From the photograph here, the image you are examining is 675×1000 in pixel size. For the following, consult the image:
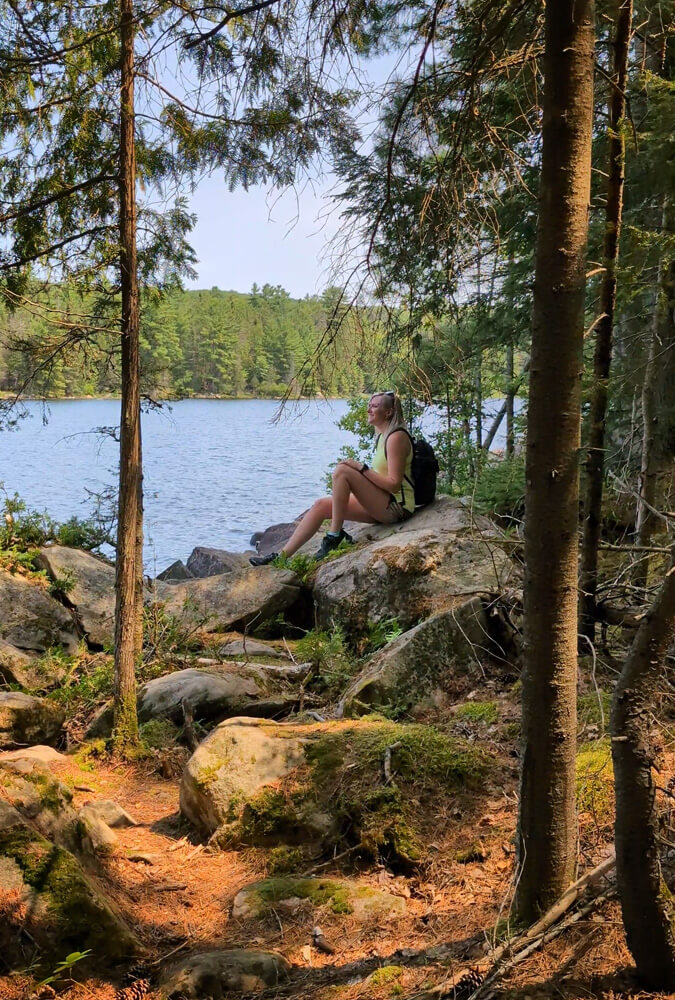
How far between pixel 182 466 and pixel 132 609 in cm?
1833

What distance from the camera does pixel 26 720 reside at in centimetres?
499

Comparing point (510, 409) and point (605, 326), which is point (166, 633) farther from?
point (510, 409)

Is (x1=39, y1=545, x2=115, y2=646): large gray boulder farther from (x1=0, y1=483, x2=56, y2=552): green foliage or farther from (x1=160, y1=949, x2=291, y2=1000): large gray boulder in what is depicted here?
(x1=160, y1=949, x2=291, y2=1000): large gray boulder

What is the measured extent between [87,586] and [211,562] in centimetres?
333

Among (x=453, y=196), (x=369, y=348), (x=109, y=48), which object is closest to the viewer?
(x=453, y=196)

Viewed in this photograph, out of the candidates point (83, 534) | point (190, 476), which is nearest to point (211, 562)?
point (83, 534)

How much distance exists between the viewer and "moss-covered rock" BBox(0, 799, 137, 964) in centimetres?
243

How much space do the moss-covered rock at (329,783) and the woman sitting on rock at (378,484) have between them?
3.56m

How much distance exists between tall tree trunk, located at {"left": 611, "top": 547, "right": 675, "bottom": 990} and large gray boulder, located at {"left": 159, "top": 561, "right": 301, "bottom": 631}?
5.60 m

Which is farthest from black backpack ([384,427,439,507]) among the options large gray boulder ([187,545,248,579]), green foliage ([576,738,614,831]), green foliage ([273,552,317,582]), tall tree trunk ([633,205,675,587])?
green foliage ([576,738,614,831])

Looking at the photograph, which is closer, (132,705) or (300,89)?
(300,89)

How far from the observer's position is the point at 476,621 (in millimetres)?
4824

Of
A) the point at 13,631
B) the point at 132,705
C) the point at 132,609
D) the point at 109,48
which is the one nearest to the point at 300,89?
the point at 109,48

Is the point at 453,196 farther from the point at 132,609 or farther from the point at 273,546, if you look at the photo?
the point at 273,546
